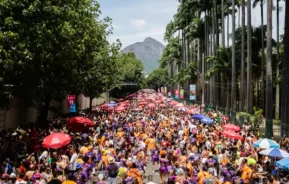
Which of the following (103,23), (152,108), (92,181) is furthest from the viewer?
(152,108)

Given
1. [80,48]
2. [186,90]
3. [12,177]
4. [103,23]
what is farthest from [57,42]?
[186,90]

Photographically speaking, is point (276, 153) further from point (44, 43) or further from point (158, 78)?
point (158, 78)

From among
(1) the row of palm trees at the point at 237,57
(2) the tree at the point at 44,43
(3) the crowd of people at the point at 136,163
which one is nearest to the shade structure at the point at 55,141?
(3) the crowd of people at the point at 136,163

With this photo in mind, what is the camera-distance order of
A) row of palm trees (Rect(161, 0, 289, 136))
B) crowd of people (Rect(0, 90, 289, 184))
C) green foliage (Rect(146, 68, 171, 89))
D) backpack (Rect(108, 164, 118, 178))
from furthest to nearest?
green foliage (Rect(146, 68, 171, 89)) → row of palm trees (Rect(161, 0, 289, 136)) → backpack (Rect(108, 164, 118, 178)) → crowd of people (Rect(0, 90, 289, 184))

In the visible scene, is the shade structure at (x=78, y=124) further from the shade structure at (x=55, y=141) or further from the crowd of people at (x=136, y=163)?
the shade structure at (x=55, y=141)

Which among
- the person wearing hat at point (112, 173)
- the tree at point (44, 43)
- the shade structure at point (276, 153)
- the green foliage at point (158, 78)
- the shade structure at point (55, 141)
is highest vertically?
the green foliage at point (158, 78)

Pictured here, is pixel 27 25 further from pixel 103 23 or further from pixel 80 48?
pixel 103 23

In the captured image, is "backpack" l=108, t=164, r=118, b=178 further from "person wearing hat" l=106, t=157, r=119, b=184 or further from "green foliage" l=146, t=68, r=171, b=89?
"green foliage" l=146, t=68, r=171, b=89

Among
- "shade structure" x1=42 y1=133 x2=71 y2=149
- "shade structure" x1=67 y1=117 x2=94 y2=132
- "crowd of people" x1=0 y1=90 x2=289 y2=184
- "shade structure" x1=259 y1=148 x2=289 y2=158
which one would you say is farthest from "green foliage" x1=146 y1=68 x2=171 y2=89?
"shade structure" x1=259 y1=148 x2=289 y2=158

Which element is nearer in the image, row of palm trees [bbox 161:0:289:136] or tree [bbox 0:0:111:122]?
tree [bbox 0:0:111:122]

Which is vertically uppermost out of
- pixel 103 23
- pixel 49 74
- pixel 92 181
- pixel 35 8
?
pixel 103 23

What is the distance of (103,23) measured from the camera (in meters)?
37.0

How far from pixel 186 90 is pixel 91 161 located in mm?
76557

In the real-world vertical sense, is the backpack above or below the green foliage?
below
